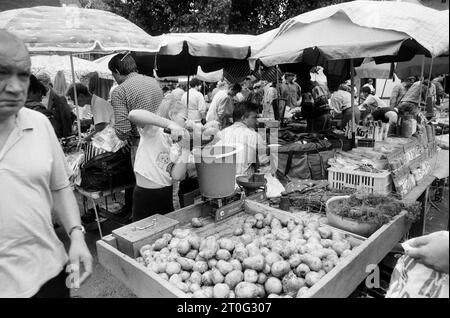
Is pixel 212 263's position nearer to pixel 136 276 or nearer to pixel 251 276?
pixel 251 276

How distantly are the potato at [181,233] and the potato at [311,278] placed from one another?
90 centimetres

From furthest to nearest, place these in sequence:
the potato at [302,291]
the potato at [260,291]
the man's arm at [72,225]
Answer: the potato at [260,291] → the potato at [302,291] → the man's arm at [72,225]

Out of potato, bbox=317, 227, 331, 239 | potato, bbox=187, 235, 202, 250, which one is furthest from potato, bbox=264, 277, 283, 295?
potato, bbox=317, 227, 331, 239

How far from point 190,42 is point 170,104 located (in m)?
2.85

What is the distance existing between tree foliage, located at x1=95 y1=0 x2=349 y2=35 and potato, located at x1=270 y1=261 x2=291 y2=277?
934 centimetres

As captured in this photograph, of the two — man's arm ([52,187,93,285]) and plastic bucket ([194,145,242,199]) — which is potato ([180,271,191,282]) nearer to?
man's arm ([52,187,93,285])

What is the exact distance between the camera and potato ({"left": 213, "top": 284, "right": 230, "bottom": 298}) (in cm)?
176

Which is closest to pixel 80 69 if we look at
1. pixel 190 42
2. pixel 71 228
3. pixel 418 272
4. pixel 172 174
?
pixel 190 42

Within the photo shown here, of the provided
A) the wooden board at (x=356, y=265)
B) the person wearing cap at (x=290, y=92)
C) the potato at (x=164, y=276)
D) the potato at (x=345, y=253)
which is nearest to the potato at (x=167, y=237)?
the potato at (x=164, y=276)

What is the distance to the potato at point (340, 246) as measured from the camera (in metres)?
2.15

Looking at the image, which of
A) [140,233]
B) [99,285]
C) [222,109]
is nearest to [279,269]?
[140,233]

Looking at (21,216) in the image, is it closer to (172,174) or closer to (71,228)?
(71,228)

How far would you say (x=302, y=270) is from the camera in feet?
6.23

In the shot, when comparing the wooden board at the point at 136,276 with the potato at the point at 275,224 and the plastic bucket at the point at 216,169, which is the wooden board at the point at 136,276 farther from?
the potato at the point at 275,224
